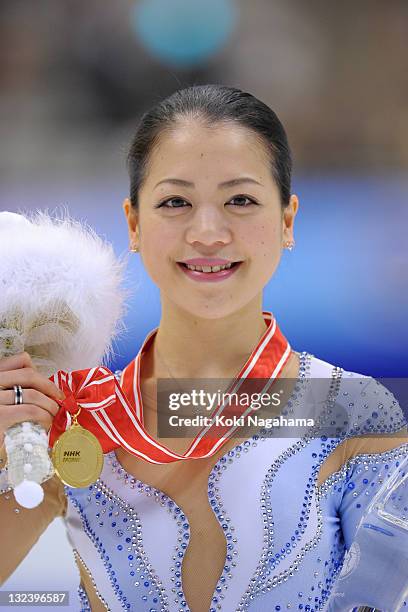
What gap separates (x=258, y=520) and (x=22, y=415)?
41 cm

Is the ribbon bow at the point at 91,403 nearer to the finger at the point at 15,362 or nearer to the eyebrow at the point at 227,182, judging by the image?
the finger at the point at 15,362

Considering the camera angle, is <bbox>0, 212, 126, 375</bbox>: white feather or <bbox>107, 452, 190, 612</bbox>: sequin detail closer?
<bbox>0, 212, 126, 375</bbox>: white feather

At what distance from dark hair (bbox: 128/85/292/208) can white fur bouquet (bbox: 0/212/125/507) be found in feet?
0.53

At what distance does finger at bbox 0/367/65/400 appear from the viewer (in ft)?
3.39

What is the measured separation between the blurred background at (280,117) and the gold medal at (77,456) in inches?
10.3

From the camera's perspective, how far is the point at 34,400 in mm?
1035

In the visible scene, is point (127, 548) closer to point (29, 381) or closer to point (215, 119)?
point (29, 381)

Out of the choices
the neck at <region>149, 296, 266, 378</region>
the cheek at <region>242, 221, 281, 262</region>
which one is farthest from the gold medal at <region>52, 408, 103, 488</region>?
the cheek at <region>242, 221, 281, 262</region>

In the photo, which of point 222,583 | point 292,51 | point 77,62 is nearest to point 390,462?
point 222,583

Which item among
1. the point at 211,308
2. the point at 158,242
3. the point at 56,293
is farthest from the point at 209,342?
the point at 56,293

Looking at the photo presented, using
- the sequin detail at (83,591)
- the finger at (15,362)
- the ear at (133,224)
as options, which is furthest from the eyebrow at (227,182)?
the sequin detail at (83,591)

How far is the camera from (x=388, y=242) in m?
1.35

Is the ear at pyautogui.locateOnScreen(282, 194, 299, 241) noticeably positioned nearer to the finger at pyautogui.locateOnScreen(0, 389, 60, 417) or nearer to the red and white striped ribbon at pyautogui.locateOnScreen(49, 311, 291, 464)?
the red and white striped ribbon at pyautogui.locateOnScreen(49, 311, 291, 464)

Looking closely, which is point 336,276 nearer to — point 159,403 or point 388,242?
point 388,242
